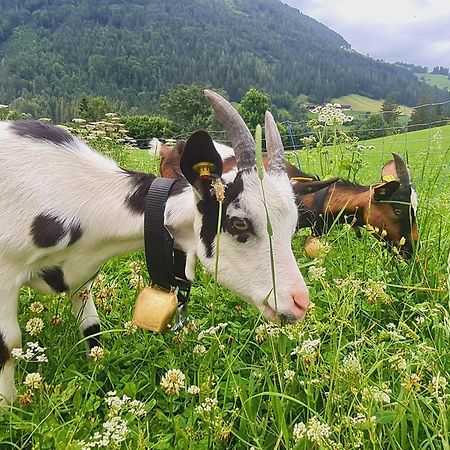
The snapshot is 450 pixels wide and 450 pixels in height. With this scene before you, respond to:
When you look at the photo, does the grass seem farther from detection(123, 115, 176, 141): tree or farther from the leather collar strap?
detection(123, 115, 176, 141): tree

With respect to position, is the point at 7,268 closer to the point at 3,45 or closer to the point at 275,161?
the point at 275,161

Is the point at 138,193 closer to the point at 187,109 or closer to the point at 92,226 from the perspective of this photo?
the point at 92,226

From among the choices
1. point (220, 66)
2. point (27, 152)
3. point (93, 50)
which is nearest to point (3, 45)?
point (93, 50)

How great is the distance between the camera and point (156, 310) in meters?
2.38

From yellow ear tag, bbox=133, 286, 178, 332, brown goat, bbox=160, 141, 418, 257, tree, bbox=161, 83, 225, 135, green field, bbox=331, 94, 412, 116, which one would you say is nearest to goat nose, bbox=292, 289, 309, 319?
yellow ear tag, bbox=133, 286, 178, 332

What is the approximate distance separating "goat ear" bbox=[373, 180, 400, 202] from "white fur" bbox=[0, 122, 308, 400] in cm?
217

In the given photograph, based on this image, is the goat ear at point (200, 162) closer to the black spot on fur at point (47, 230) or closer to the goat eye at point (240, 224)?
the goat eye at point (240, 224)

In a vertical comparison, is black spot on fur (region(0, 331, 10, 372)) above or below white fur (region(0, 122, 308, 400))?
below

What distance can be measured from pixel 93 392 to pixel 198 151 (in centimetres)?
126

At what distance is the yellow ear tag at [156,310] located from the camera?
2.36 metres

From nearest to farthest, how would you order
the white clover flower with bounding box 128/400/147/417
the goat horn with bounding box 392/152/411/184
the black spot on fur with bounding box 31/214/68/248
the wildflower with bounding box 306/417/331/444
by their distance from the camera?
the wildflower with bounding box 306/417/331/444
the white clover flower with bounding box 128/400/147/417
the black spot on fur with bounding box 31/214/68/248
the goat horn with bounding box 392/152/411/184

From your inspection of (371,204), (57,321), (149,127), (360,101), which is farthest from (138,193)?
(360,101)

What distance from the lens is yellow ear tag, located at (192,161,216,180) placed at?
2.25m

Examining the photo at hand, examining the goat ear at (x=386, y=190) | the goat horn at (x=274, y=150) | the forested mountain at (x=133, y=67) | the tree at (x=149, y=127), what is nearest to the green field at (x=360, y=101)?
the forested mountain at (x=133, y=67)
